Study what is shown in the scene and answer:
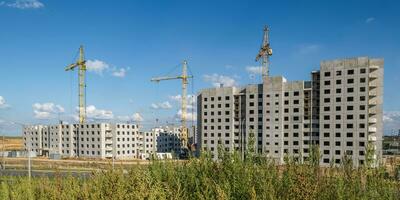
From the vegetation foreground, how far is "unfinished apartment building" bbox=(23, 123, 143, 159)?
10447 cm

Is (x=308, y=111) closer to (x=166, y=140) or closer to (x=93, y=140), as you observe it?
(x=166, y=140)

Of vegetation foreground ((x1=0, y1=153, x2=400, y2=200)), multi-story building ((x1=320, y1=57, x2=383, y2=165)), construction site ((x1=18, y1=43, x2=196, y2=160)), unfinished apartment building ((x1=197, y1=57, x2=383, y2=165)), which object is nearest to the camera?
vegetation foreground ((x1=0, y1=153, x2=400, y2=200))

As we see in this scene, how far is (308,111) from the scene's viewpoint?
8619 cm

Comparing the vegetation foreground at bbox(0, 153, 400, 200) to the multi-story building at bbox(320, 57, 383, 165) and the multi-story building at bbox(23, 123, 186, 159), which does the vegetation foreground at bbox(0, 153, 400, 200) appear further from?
the multi-story building at bbox(23, 123, 186, 159)

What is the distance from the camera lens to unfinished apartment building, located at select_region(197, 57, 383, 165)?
77.8 metres

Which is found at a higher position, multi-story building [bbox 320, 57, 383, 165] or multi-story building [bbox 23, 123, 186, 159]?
multi-story building [bbox 320, 57, 383, 165]

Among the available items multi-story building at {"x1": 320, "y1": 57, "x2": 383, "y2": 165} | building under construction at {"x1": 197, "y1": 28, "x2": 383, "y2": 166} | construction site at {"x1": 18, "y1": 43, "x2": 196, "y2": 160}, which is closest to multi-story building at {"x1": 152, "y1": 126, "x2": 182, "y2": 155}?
construction site at {"x1": 18, "y1": 43, "x2": 196, "y2": 160}

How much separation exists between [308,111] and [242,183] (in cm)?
7828

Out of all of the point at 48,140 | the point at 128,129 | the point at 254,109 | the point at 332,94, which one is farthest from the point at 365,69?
the point at 48,140

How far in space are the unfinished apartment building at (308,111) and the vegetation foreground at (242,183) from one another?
52.5 metres

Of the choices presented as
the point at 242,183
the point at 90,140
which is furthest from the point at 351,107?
the point at 90,140

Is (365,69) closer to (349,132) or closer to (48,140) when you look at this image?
(349,132)

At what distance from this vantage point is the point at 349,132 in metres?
78.4

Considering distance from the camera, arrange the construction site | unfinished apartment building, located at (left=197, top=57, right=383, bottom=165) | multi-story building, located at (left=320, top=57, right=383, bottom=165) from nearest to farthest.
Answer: multi-story building, located at (left=320, top=57, right=383, bottom=165) < unfinished apartment building, located at (left=197, top=57, right=383, bottom=165) < the construction site
